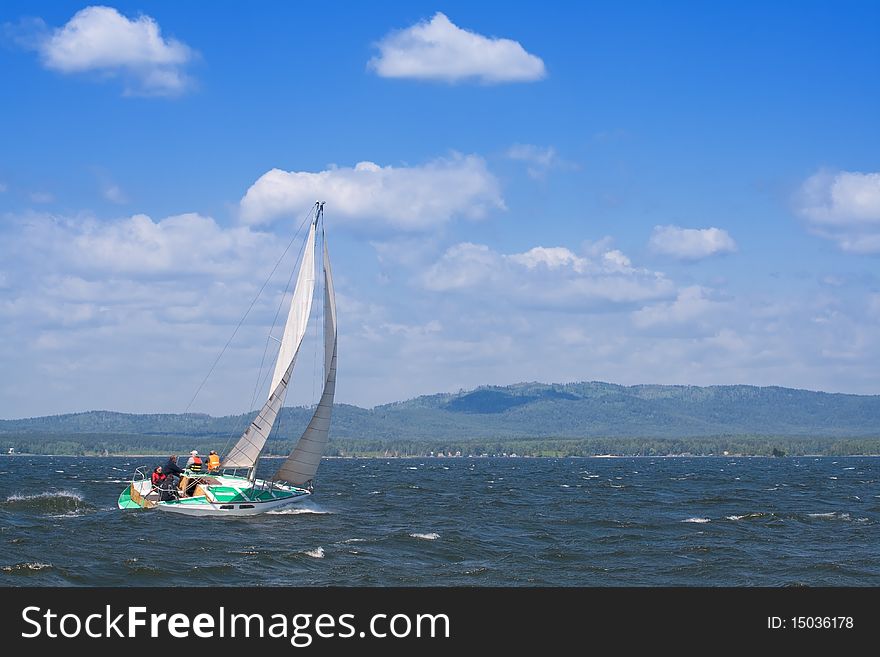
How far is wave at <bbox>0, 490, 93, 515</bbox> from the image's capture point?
58.3 meters

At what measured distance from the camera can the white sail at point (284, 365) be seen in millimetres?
56656

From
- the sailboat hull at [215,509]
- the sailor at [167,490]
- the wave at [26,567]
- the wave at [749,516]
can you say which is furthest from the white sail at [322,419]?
the wave at [749,516]

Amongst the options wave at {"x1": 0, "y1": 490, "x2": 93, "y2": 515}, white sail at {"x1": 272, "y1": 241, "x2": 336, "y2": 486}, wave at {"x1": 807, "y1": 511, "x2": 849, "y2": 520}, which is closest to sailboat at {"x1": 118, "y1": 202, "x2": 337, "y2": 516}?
white sail at {"x1": 272, "y1": 241, "x2": 336, "y2": 486}

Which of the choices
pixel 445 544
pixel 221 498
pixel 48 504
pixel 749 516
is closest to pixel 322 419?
pixel 221 498

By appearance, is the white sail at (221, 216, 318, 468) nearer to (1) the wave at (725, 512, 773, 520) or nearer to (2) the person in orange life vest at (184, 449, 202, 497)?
(2) the person in orange life vest at (184, 449, 202, 497)

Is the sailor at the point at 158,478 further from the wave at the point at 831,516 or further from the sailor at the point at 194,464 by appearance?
the wave at the point at 831,516

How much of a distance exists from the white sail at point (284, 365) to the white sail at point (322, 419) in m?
1.59

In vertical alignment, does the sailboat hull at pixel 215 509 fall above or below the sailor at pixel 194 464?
below

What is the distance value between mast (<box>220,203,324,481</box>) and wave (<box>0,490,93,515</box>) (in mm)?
9290
